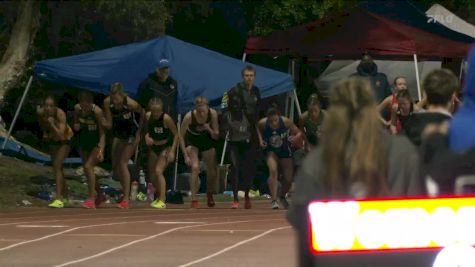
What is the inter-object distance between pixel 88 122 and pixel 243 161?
7.29ft

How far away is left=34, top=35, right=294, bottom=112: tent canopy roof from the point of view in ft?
73.8

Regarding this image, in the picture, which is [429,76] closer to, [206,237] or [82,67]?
[206,237]

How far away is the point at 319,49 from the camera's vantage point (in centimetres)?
2288

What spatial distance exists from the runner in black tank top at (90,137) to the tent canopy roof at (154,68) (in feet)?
7.54

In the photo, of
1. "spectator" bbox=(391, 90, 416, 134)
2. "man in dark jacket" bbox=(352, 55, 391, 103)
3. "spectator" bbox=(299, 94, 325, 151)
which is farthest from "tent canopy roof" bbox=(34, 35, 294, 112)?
"spectator" bbox=(391, 90, 416, 134)

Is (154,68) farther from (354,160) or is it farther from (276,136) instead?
(354,160)

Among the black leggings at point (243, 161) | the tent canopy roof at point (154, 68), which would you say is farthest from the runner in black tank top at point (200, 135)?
the tent canopy roof at point (154, 68)

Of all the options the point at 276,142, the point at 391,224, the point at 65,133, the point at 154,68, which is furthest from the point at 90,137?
the point at 391,224

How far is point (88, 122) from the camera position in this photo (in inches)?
790

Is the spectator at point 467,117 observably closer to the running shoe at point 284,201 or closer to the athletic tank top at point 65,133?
the running shoe at point 284,201

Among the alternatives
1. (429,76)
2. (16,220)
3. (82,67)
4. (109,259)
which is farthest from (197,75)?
(429,76)

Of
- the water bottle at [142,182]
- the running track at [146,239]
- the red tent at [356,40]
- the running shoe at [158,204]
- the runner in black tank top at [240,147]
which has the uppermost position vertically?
the red tent at [356,40]

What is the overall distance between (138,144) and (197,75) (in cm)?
309

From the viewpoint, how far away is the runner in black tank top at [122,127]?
786 inches
